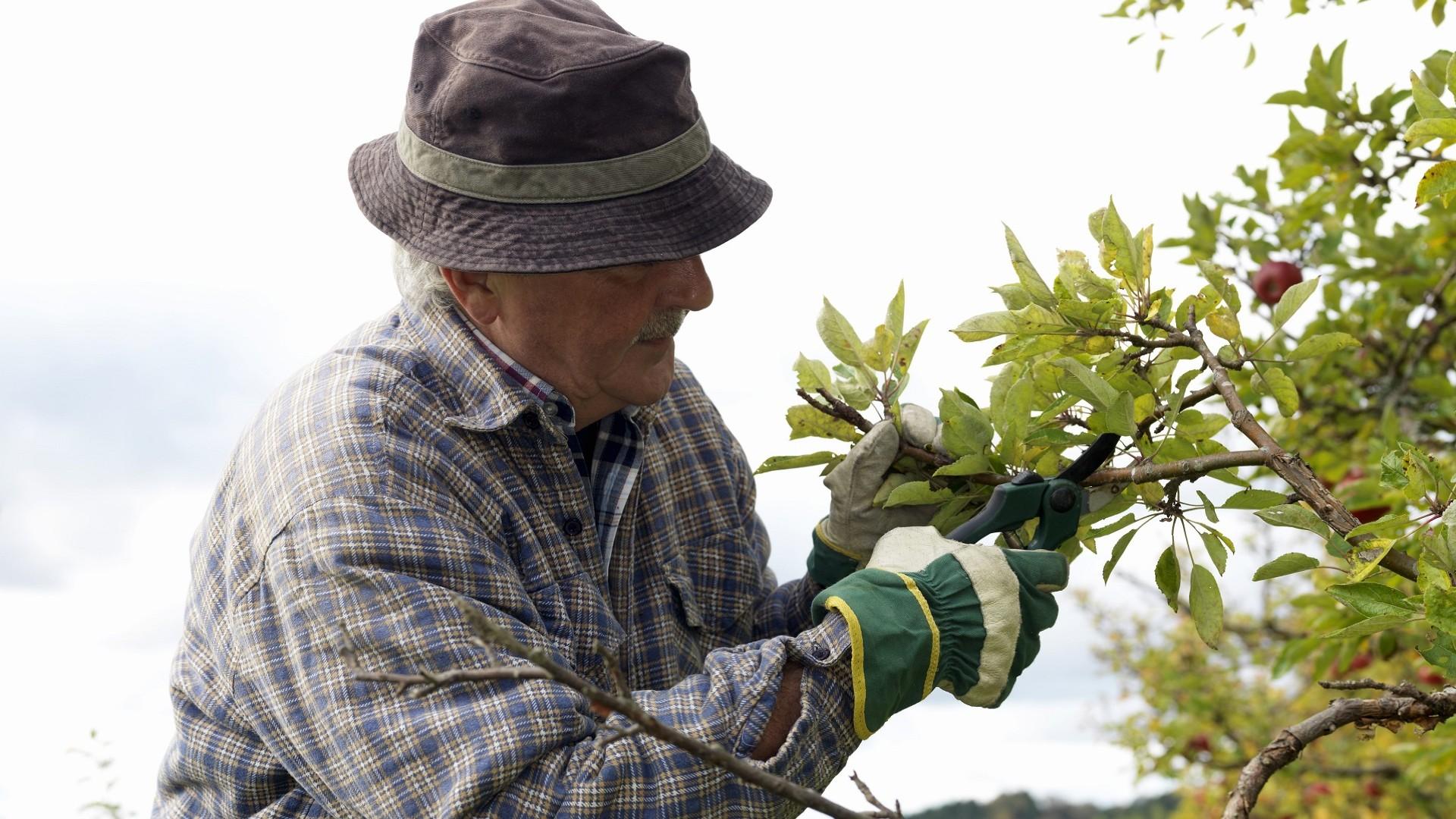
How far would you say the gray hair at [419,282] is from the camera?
2111 mm

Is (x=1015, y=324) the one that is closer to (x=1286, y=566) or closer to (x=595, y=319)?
(x=1286, y=566)

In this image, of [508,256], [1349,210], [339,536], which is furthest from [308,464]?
[1349,210]

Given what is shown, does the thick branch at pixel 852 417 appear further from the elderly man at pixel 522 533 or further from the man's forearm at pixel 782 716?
the man's forearm at pixel 782 716

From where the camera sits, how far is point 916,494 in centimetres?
188

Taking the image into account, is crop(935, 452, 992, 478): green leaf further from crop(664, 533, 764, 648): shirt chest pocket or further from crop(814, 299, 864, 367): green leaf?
crop(664, 533, 764, 648): shirt chest pocket

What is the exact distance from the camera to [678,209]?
6.42 ft

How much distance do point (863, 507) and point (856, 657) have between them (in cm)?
44

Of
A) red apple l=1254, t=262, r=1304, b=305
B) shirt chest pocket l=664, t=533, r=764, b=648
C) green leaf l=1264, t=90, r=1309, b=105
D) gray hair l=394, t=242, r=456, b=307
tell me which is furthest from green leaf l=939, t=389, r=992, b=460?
red apple l=1254, t=262, r=1304, b=305

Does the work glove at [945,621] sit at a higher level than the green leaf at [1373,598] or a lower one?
lower

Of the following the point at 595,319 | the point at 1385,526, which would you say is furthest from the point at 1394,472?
the point at 595,319

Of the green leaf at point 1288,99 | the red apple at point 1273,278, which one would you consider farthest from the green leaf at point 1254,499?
the red apple at point 1273,278

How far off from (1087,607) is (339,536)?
4796 millimetres

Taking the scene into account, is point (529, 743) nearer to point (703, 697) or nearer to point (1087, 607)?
point (703, 697)

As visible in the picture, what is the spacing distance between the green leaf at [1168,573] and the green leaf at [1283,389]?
24cm
